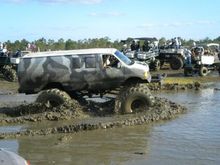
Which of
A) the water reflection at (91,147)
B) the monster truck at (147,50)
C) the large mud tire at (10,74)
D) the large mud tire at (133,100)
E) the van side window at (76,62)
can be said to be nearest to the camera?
the water reflection at (91,147)

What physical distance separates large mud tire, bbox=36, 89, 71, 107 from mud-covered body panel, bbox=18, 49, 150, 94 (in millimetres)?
493

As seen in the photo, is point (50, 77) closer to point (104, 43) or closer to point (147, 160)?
point (147, 160)

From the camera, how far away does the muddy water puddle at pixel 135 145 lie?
10.1 m

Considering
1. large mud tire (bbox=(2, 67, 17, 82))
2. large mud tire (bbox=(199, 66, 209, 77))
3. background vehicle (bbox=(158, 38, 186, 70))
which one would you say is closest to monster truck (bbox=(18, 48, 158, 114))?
large mud tire (bbox=(2, 67, 17, 82))

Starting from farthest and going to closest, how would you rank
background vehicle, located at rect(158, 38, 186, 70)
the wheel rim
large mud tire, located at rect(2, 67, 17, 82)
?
background vehicle, located at rect(158, 38, 186, 70), large mud tire, located at rect(2, 67, 17, 82), the wheel rim

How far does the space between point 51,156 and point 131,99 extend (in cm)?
530

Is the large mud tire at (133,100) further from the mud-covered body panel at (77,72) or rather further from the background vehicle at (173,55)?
the background vehicle at (173,55)

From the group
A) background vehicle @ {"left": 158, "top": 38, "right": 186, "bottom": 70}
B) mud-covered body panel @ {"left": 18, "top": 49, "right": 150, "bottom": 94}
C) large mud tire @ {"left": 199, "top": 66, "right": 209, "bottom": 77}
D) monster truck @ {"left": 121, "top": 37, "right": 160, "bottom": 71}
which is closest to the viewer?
mud-covered body panel @ {"left": 18, "top": 49, "right": 150, "bottom": 94}

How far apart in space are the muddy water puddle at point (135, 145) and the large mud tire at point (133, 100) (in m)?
1.14

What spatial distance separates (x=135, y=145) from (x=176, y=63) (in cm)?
2327

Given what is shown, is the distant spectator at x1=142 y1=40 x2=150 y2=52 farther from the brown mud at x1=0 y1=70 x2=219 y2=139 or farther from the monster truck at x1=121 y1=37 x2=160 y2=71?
the brown mud at x1=0 y1=70 x2=219 y2=139

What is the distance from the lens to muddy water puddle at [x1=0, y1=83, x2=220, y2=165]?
33.1 feet

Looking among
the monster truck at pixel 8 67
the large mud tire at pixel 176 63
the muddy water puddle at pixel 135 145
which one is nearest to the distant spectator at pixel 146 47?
the large mud tire at pixel 176 63

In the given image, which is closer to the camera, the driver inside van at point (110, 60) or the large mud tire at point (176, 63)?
the driver inside van at point (110, 60)
